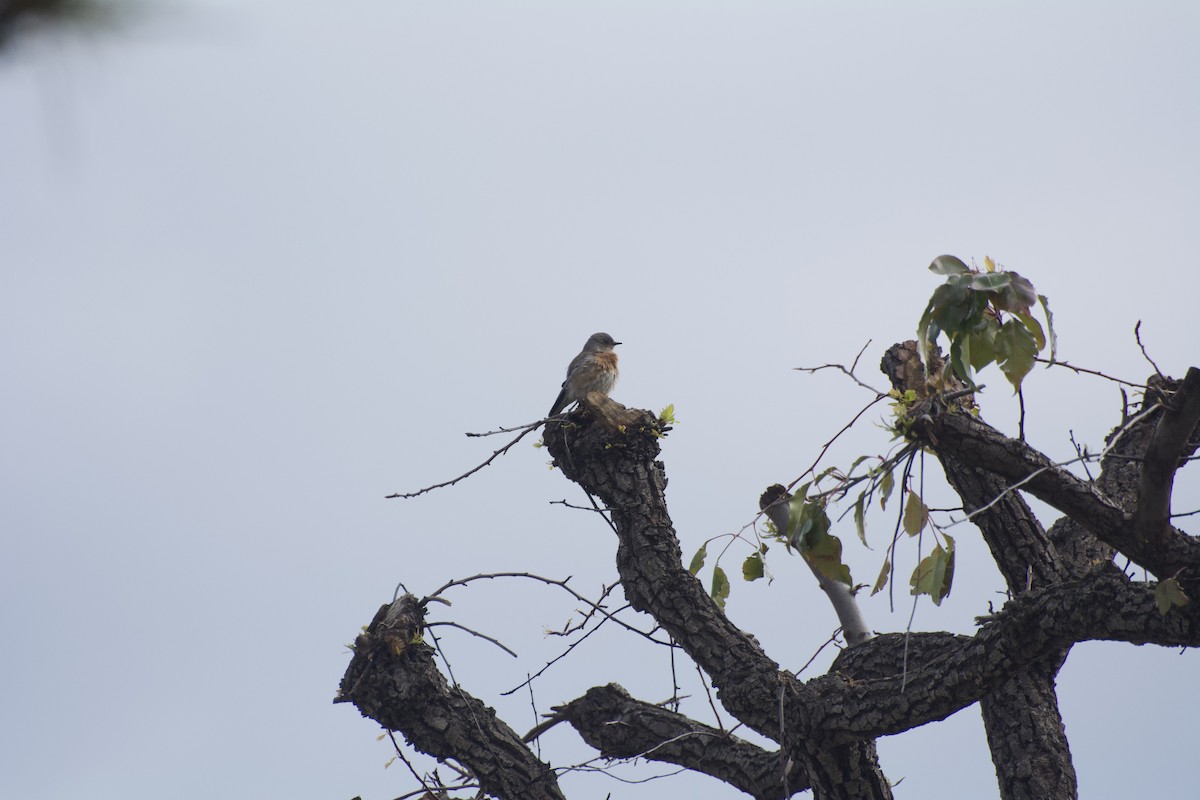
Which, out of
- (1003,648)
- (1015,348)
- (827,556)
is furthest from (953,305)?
(1003,648)

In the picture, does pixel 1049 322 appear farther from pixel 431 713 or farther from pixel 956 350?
pixel 431 713

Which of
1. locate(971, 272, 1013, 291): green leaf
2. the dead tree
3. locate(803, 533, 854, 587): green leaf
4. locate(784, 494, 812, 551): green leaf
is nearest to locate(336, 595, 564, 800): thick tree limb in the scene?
the dead tree

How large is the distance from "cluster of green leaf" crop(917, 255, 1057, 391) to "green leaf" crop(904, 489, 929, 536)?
41cm

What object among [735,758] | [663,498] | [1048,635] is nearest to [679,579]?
[663,498]

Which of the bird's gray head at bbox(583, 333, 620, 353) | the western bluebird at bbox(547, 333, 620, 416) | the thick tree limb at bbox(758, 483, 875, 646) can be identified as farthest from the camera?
the bird's gray head at bbox(583, 333, 620, 353)

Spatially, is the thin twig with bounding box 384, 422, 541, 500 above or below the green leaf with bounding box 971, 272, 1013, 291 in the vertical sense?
above

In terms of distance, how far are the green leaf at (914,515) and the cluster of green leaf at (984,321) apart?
0.41m

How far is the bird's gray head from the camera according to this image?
437 inches

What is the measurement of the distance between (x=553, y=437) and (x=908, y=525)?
2627 millimetres

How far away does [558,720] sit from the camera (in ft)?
18.6

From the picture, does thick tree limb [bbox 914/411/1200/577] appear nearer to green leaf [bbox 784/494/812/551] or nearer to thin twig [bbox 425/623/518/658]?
green leaf [bbox 784/494/812/551]

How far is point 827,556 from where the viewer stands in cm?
381

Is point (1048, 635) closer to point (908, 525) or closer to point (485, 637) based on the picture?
point (908, 525)

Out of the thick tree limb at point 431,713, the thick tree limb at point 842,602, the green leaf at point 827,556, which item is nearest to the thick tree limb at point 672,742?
the thick tree limb at point 431,713
